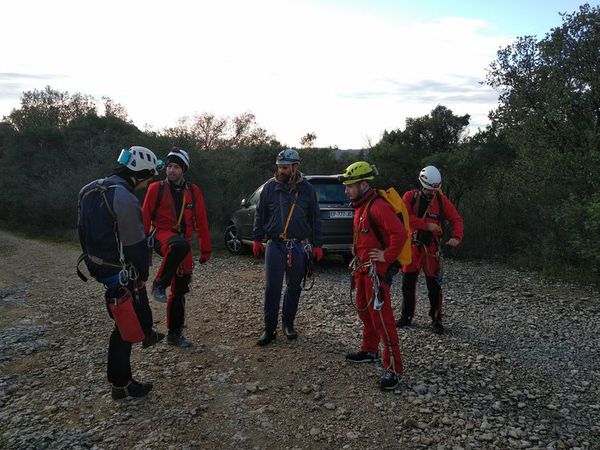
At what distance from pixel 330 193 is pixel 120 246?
593 centimetres

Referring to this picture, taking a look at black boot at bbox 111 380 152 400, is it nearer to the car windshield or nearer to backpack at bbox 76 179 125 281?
backpack at bbox 76 179 125 281

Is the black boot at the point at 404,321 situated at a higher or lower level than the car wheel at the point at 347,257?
lower

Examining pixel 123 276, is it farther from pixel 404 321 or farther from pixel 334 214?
pixel 334 214

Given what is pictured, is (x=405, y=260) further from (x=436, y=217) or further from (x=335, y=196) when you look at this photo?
(x=335, y=196)

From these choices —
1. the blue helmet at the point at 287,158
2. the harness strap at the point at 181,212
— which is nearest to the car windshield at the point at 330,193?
the blue helmet at the point at 287,158

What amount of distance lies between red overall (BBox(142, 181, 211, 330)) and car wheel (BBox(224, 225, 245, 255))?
266 inches

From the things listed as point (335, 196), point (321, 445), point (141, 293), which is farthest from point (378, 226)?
point (335, 196)

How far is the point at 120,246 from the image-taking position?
411cm

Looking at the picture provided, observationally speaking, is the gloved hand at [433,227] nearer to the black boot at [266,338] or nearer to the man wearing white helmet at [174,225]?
the black boot at [266,338]

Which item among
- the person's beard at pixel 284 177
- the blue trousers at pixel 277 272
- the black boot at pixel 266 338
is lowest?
the black boot at pixel 266 338

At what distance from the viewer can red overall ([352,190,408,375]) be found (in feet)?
14.2

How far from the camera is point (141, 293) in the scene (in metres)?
4.35

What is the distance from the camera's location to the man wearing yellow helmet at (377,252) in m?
4.34

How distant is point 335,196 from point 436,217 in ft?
12.3
